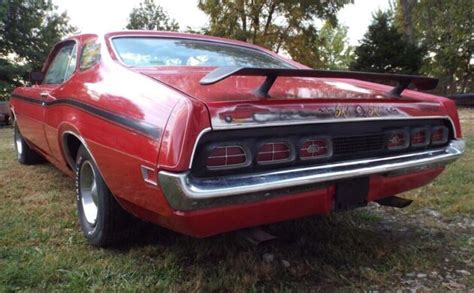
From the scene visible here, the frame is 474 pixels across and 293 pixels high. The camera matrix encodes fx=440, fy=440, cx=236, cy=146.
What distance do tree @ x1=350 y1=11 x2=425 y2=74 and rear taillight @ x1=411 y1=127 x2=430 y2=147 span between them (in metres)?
18.0

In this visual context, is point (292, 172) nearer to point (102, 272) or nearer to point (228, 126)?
point (228, 126)

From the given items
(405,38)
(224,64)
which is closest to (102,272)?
(224,64)

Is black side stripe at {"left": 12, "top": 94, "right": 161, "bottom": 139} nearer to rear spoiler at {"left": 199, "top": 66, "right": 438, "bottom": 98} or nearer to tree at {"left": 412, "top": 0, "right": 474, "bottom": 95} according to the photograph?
rear spoiler at {"left": 199, "top": 66, "right": 438, "bottom": 98}

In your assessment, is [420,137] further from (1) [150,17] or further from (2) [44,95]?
(1) [150,17]

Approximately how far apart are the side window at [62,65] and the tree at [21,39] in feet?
69.7

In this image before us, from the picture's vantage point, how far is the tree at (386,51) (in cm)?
1953

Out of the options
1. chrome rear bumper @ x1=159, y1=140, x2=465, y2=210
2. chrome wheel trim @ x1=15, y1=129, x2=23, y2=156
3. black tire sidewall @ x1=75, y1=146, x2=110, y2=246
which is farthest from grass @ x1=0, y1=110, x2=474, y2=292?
chrome wheel trim @ x1=15, y1=129, x2=23, y2=156

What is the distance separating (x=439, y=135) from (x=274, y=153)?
1307 mm

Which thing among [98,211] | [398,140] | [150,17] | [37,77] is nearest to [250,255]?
[98,211]

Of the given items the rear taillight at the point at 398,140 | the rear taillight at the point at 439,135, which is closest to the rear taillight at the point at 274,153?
the rear taillight at the point at 398,140

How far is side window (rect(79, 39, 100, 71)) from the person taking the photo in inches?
117

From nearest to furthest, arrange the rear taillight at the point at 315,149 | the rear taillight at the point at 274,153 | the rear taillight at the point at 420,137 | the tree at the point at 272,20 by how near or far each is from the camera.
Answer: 1. the rear taillight at the point at 274,153
2. the rear taillight at the point at 315,149
3. the rear taillight at the point at 420,137
4. the tree at the point at 272,20

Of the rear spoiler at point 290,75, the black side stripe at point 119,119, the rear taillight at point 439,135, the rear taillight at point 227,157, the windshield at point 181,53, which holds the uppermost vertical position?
the windshield at point 181,53

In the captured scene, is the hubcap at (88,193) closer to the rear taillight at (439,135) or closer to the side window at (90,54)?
the side window at (90,54)
